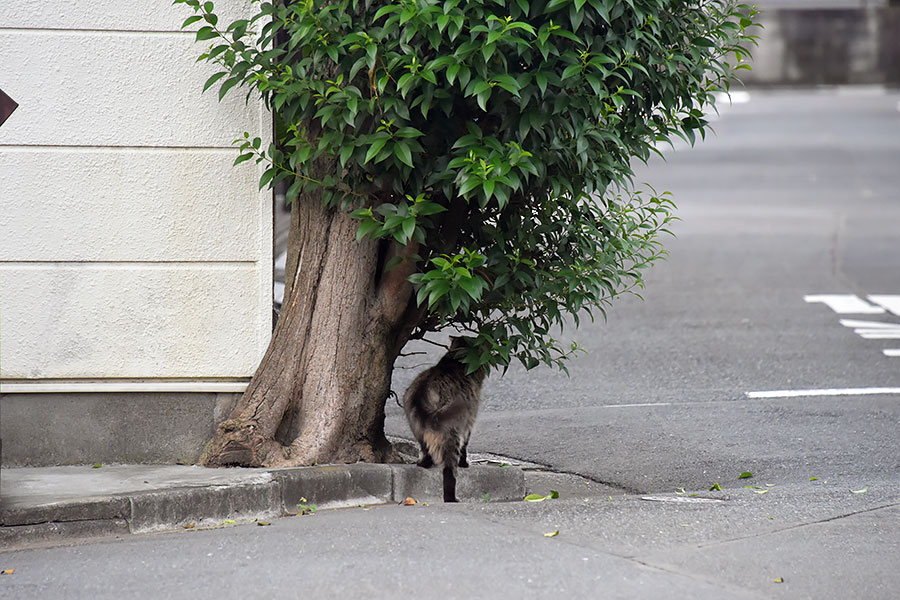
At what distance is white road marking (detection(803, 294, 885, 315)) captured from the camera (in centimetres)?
1243

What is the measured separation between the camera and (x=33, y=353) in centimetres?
655

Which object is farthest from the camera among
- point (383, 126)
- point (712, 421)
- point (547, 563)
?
point (712, 421)

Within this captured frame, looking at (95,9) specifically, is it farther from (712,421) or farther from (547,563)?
(712,421)

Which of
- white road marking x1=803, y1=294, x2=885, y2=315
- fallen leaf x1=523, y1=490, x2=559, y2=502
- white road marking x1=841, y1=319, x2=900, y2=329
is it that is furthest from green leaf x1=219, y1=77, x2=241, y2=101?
white road marking x1=803, y1=294, x2=885, y2=315

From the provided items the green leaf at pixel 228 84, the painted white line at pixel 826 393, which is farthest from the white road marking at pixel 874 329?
the green leaf at pixel 228 84

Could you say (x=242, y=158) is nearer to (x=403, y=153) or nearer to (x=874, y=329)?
(x=403, y=153)

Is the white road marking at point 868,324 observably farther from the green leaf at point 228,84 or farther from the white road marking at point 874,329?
the green leaf at point 228,84

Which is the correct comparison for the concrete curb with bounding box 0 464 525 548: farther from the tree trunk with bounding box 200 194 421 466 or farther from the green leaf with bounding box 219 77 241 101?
the green leaf with bounding box 219 77 241 101

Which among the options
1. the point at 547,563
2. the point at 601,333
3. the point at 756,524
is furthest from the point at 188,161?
the point at 601,333

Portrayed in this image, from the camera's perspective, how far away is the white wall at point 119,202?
6.44m

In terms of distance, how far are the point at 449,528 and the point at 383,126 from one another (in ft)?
6.24

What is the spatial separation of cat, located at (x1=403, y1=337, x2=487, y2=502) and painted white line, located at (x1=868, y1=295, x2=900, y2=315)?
7241mm

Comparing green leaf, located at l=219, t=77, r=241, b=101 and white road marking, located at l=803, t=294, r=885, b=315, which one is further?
white road marking, located at l=803, t=294, r=885, b=315

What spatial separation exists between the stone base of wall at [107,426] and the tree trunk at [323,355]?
0.65 ft
